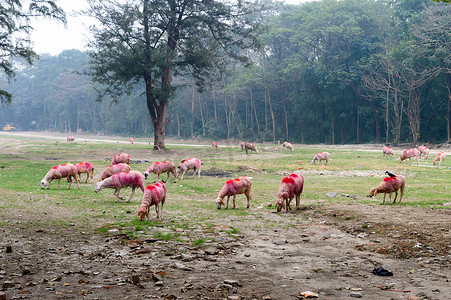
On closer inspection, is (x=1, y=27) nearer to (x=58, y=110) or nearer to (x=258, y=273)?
(x=258, y=273)

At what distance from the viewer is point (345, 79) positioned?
51062 mm

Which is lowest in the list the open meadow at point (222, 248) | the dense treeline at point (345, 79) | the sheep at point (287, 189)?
the open meadow at point (222, 248)

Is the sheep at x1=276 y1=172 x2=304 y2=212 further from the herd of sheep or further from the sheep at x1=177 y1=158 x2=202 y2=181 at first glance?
the sheep at x1=177 y1=158 x2=202 y2=181

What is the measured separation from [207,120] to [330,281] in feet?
226

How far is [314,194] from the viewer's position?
15258 millimetres

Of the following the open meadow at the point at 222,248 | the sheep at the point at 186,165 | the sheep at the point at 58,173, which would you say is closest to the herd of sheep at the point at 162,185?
the sheep at the point at 58,173

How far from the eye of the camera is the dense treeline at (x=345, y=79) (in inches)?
1722

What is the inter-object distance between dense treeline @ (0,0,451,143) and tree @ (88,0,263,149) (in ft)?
12.1

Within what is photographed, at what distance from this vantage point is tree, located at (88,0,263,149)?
33344 millimetres

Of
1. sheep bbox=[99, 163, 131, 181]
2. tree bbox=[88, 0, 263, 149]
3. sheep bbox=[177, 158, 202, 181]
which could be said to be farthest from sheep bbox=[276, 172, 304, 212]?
tree bbox=[88, 0, 263, 149]

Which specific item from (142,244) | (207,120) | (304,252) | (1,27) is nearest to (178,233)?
(142,244)

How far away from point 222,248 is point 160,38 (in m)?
32.7

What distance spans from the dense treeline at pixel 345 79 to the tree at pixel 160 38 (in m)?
3.69

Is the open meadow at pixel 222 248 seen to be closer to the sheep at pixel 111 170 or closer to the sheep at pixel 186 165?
the sheep at pixel 111 170
